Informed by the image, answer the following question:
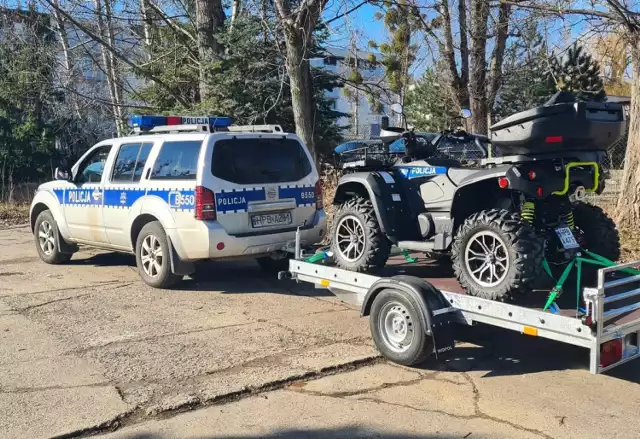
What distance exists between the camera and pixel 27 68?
22.3 metres

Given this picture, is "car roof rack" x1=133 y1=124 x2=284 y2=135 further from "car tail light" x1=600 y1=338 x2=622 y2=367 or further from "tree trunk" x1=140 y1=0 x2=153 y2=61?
"tree trunk" x1=140 y1=0 x2=153 y2=61

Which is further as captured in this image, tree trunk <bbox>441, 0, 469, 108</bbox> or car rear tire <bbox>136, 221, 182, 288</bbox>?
tree trunk <bbox>441, 0, 469, 108</bbox>

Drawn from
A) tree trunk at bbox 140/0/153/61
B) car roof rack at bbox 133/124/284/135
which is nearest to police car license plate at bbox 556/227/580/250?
car roof rack at bbox 133/124/284/135

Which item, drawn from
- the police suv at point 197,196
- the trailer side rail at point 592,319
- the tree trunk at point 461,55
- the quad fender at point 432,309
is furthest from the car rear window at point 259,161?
the tree trunk at point 461,55

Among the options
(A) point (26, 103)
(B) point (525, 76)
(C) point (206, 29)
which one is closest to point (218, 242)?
(C) point (206, 29)

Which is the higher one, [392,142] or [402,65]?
[402,65]

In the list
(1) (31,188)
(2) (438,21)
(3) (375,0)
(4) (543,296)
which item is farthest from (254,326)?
(1) (31,188)

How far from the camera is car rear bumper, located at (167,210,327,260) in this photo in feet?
23.5

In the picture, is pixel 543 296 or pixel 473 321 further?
pixel 543 296

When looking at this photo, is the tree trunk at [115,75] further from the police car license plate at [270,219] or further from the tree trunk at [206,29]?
the police car license plate at [270,219]

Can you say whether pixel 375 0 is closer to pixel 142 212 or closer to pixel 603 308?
pixel 142 212

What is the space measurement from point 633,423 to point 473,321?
1.23 m

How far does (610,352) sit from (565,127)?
1603mm

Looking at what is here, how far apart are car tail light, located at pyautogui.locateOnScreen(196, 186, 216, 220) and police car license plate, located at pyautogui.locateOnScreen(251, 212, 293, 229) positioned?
54 cm
